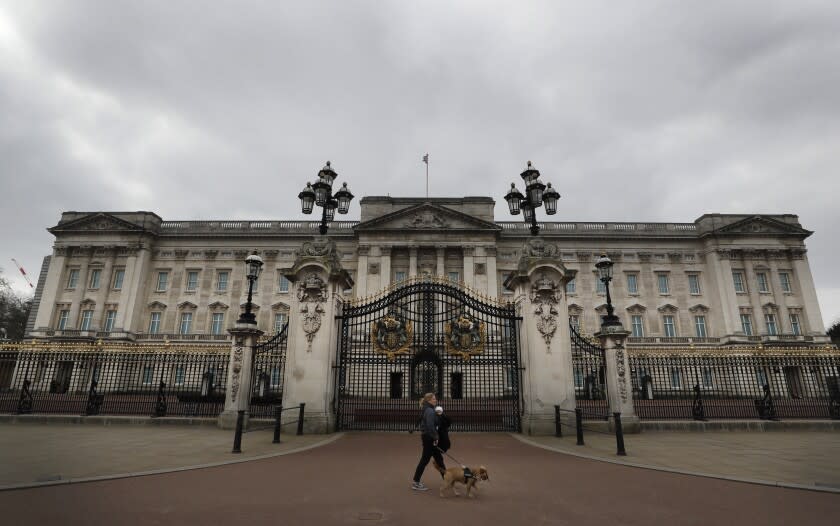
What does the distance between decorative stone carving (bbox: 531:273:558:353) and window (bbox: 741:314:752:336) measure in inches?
1622

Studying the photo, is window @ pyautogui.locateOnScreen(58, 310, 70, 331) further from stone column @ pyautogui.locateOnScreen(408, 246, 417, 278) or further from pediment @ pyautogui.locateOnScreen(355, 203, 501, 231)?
stone column @ pyautogui.locateOnScreen(408, 246, 417, 278)

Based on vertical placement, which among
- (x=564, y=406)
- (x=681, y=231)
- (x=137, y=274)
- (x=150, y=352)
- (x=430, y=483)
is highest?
(x=681, y=231)

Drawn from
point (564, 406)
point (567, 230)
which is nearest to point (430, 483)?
point (564, 406)

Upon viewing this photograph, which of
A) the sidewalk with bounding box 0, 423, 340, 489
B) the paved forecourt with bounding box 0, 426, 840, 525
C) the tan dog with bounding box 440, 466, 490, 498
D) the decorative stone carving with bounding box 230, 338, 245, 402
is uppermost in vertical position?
the decorative stone carving with bounding box 230, 338, 245, 402

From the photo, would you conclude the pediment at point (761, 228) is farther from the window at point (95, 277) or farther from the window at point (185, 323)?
the window at point (95, 277)

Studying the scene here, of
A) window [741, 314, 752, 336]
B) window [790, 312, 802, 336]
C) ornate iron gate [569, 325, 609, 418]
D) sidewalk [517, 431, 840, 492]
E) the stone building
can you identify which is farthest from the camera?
the stone building

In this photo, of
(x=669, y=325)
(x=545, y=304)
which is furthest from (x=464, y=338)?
(x=669, y=325)

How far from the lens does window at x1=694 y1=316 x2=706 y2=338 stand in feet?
142

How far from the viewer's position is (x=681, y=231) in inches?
1827

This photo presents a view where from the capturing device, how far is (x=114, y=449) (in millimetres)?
9672

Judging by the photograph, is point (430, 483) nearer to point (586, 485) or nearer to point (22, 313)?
point (586, 485)

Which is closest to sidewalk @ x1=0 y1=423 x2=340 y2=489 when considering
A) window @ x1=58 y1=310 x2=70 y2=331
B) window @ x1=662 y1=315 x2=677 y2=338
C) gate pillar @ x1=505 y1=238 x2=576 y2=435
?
gate pillar @ x1=505 y1=238 x2=576 y2=435

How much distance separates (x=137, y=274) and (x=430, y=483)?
49.0 meters

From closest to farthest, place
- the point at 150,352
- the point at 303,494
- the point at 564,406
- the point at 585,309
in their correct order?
the point at 303,494, the point at 564,406, the point at 150,352, the point at 585,309
